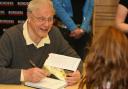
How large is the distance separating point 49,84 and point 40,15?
0.62 m

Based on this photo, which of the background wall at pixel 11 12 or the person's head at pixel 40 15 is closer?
the person's head at pixel 40 15

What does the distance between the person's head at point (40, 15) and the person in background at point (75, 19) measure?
32.8 inches

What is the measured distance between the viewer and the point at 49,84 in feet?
7.33

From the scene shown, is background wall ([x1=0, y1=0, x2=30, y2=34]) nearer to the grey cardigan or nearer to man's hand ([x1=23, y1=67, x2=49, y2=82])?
the grey cardigan

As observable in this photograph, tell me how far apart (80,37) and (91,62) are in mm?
2201

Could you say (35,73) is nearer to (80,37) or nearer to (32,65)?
(32,65)

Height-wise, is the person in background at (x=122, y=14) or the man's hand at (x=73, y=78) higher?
the person in background at (x=122, y=14)

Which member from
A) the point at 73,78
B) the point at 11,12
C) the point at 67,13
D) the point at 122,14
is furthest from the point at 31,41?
the point at 11,12

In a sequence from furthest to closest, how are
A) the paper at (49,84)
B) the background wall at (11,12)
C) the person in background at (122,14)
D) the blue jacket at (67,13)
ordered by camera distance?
the background wall at (11,12) → the blue jacket at (67,13) → the person in background at (122,14) → the paper at (49,84)

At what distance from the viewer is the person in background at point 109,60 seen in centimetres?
125

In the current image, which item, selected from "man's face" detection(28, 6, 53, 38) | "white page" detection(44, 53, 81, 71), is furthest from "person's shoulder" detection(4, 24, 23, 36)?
"white page" detection(44, 53, 81, 71)

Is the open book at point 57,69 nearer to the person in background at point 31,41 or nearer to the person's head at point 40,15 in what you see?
the person in background at point 31,41

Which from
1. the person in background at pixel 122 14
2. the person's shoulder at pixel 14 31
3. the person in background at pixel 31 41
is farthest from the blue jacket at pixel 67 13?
the person's shoulder at pixel 14 31

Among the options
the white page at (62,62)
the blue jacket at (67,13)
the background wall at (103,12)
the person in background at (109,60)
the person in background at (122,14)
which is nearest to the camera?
the person in background at (109,60)
